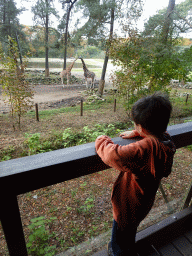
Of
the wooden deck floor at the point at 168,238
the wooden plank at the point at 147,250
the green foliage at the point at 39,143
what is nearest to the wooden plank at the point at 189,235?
the wooden deck floor at the point at 168,238

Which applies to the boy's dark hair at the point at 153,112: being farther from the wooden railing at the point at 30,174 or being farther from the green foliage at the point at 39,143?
the green foliage at the point at 39,143

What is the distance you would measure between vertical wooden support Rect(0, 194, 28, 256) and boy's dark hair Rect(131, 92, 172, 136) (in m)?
0.54

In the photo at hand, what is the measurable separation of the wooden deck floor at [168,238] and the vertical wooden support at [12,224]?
23.0 inches

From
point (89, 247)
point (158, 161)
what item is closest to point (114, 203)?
point (158, 161)

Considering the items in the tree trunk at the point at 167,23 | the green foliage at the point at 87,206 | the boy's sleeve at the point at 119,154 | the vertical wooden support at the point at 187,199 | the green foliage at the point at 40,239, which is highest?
the tree trunk at the point at 167,23

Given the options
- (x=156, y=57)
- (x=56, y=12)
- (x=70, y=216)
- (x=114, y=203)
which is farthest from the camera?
(x=56, y=12)

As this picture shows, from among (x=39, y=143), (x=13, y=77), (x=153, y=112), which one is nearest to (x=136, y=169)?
(x=153, y=112)

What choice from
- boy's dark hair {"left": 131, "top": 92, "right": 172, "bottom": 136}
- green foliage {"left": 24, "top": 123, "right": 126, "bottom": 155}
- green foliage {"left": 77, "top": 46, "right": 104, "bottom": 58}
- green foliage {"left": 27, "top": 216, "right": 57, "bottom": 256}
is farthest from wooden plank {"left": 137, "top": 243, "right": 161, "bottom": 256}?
green foliage {"left": 77, "top": 46, "right": 104, "bottom": 58}

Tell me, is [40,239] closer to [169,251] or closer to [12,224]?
[12,224]

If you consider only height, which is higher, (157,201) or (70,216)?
(157,201)

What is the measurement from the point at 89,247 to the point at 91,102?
8.87m

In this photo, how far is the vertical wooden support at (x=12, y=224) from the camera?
571 millimetres

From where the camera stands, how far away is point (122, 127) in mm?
5957

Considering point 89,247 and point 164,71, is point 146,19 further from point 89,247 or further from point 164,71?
point 89,247
